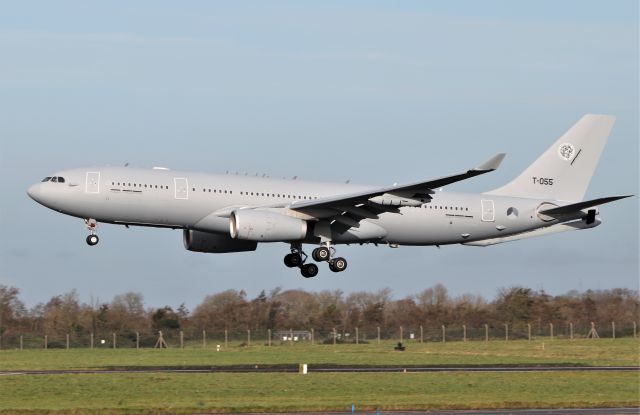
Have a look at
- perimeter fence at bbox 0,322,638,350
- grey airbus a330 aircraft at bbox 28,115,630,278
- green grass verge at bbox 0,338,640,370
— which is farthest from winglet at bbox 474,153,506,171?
perimeter fence at bbox 0,322,638,350

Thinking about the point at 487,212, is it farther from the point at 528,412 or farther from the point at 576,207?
the point at 528,412

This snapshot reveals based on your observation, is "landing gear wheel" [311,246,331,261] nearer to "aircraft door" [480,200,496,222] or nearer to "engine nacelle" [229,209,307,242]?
"engine nacelle" [229,209,307,242]

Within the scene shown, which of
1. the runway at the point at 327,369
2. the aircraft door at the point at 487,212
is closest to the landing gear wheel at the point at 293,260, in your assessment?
the runway at the point at 327,369

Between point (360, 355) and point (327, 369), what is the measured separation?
523 inches

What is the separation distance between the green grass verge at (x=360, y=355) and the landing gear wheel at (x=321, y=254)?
6581 millimetres

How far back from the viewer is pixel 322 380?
48.7 metres

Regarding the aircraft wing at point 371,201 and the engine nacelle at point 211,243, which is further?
the engine nacelle at point 211,243

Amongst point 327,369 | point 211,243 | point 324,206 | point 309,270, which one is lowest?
point 327,369

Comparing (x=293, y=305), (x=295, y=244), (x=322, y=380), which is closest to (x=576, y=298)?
(x=293, y=305)

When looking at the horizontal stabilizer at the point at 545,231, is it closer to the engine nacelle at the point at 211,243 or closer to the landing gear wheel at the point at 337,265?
the landing gear wheel at the point at 337,265

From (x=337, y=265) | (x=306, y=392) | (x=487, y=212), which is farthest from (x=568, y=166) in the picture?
(x=306, y=392)

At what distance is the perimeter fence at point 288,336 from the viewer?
80.4 meters

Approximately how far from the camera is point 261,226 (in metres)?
52.5

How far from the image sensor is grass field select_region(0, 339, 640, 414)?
1577 inches
